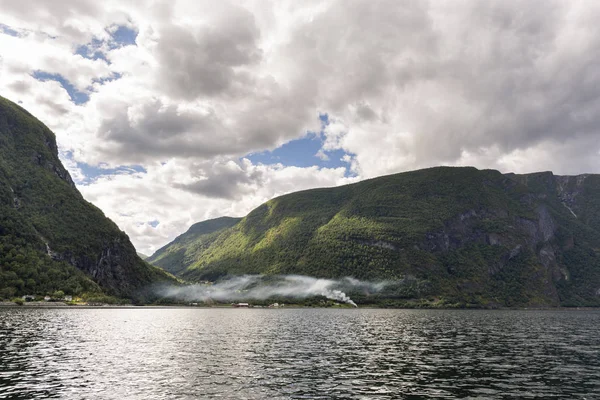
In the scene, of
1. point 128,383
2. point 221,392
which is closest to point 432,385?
point 221,392

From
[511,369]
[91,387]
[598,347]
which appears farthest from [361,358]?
[598,347]

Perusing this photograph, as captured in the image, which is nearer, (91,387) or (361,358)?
(91,387)

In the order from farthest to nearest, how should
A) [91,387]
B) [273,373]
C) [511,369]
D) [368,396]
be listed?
[511,369] → [273,373] → [91,387] → [368,396]

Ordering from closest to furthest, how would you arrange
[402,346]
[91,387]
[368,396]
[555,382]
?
[368,396] → [91,387] → [555,382] → [402,346]

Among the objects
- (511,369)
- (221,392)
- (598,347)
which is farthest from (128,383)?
(598,347)

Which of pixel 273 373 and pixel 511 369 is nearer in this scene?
pixel 273 373

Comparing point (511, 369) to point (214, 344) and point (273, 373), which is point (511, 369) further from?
point (214, 344)

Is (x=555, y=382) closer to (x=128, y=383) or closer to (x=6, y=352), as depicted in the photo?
(x=128, y=383)

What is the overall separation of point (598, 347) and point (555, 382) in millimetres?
43935

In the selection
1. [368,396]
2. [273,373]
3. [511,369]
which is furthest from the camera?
[511,369]

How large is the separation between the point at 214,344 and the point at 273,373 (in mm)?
34985

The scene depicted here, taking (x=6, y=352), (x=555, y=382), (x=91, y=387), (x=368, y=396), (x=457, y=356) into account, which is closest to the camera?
(x=368, y=396)

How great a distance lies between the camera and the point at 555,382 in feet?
152

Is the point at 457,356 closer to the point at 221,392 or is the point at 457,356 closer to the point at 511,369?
the point at 511,369
